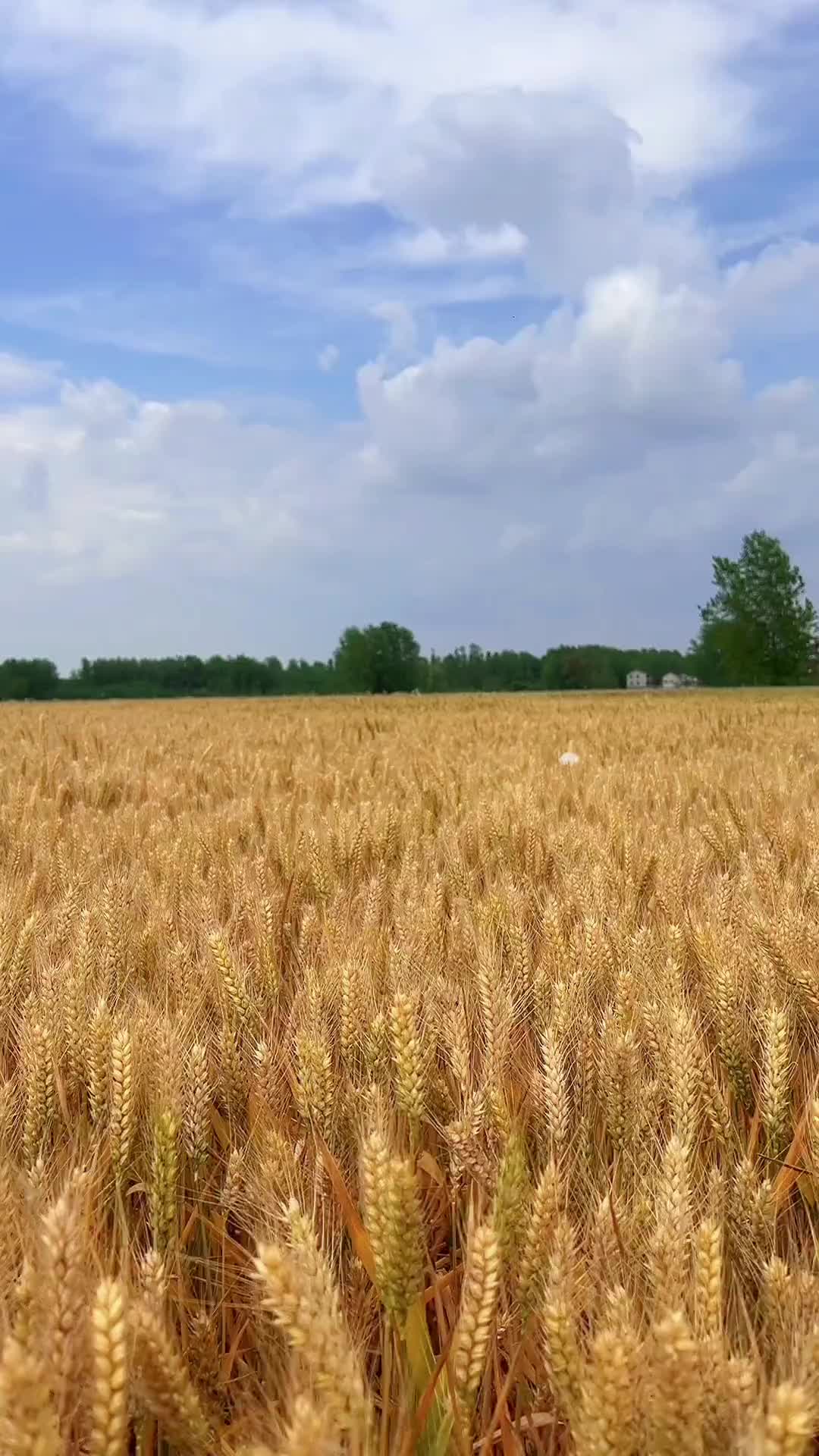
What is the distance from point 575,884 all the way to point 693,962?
47 cm

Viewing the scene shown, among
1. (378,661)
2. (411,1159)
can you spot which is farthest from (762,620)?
(411,1159)

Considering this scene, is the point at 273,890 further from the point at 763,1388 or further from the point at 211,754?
the point at 211,754

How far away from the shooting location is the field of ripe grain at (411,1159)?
2.77 ft

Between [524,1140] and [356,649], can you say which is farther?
[356,649]

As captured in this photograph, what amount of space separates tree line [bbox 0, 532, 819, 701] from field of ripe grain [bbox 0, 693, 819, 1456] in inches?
2157

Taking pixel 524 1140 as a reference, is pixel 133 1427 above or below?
below

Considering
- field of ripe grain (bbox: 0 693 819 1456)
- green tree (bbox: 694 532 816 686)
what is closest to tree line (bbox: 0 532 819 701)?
green tree (bbox: 694 532 816 686)

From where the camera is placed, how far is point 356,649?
83.2m

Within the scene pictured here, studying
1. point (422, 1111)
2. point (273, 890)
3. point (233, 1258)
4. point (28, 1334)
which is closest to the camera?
point (28, 1334)

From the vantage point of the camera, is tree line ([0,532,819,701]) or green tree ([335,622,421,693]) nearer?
tree line ([0,532,819,701])

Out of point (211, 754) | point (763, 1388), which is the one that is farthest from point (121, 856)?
point (211, 754)

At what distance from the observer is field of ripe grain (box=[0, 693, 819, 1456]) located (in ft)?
2.77

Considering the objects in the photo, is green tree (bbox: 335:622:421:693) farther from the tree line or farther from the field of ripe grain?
the field of ripe grain

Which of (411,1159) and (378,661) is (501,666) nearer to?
(378,661)
